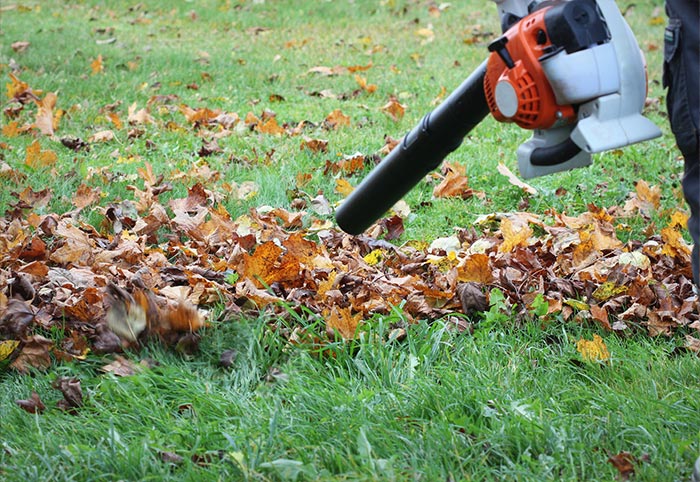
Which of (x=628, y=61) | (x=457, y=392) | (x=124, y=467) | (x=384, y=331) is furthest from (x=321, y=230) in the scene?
(x=628, y=61)

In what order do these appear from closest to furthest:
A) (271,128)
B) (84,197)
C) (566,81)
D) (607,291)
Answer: (566,81)
(607,291)
(84,197)
(271,128)

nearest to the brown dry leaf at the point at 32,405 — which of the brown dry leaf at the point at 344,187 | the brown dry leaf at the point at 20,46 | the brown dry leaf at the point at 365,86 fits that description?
the brown dry leaf at the point at 344,187

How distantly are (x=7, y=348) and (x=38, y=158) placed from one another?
2.20 meters

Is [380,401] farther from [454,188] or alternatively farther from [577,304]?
[454,188]

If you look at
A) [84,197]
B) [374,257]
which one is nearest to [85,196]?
[84,197]

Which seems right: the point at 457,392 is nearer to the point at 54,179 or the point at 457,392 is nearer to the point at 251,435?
the point at 251,435

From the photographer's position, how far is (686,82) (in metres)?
1.63

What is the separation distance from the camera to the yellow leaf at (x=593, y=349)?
237 cm

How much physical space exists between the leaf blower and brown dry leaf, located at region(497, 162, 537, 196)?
225 cm

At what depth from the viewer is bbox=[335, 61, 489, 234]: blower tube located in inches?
75.8

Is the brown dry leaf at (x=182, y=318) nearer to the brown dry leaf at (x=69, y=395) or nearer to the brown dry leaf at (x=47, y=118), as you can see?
the brown dry leaf at (x=69, y=395)

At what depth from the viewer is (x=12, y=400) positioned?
2.20 metres

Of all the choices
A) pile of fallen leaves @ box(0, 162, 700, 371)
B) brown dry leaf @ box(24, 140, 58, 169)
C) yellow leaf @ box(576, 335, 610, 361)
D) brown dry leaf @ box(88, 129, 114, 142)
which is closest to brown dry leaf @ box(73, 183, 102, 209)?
pile of fallen leaves @ box(0, 162, 700, 371)

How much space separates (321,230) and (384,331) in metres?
1.10
